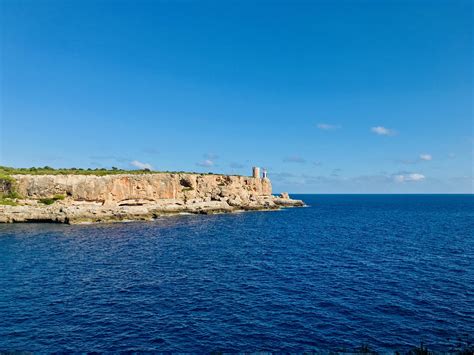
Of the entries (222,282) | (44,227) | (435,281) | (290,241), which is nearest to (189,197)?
(44,227)

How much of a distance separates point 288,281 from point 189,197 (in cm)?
8808

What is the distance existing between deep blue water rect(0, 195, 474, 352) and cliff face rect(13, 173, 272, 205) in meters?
35.5

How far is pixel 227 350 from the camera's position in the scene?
2211cm

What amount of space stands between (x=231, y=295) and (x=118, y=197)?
258 feet

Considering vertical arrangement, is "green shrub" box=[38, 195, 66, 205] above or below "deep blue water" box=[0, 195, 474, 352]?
above

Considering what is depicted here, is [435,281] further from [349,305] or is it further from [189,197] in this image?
[189,197]

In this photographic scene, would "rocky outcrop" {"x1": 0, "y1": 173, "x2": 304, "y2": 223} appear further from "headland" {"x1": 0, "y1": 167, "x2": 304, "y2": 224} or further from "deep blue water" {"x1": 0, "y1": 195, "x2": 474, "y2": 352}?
"deep blue water" {"x1": 0, "y1": 195, "x2": 474, "y2": 352}

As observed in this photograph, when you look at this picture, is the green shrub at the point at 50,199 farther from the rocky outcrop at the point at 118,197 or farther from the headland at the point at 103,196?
the rocky outcrop at the point at 118,197

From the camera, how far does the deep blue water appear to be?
23688mm

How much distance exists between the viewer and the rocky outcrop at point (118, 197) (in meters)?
85.4

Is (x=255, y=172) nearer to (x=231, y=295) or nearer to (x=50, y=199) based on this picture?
(x=50, y=199)

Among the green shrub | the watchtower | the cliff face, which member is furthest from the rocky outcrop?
the watchtower

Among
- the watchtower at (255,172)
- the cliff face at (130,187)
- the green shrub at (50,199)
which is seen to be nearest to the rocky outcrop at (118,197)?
the cliff face at (130,187)

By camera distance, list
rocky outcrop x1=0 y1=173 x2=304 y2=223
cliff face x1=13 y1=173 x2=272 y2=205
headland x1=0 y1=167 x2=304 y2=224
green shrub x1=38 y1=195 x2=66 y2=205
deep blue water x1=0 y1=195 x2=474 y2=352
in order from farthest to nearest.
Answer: cliff face x1=13 y1=173 x2=272 y2=205, green shrub x1=38 y1=195 x2=66 y2=205, headland x1=0 y1=167 x2=304 y2=224, rocky outcrop x1=0 y1=173 x2=304 y2=223, deep blue water x1=0 y1=195 x2=474 y2=352
